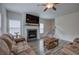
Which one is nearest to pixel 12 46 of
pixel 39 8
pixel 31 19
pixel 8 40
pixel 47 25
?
pixel 8 40

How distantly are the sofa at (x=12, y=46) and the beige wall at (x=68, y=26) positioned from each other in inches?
25.6

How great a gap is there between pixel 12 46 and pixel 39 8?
0.86m

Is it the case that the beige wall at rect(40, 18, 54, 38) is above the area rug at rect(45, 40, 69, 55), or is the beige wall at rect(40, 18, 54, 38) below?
above

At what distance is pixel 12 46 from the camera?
1.96 m

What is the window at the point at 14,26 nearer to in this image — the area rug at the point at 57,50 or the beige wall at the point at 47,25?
the beige wall at the point at 47,25

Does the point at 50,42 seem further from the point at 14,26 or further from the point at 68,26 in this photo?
the point at 14,26

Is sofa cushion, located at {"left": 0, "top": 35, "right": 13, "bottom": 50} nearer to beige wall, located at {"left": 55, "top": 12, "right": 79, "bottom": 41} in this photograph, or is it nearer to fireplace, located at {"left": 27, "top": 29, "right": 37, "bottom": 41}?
fireplace, located at {"left": 27, "top": 29, "right": 37, "bottom": 41}

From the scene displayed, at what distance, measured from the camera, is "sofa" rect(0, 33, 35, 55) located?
1.96 meters

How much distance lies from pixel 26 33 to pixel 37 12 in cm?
46

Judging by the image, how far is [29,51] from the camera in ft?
6.68

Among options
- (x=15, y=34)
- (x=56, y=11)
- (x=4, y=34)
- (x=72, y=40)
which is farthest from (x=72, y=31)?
(x=4, y=34)

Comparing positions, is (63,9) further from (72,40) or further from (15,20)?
(15,20)

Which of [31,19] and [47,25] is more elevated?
[31,19]

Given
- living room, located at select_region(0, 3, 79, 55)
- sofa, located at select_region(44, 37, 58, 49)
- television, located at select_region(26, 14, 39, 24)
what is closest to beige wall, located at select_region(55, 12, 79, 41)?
living room, located at select_region(0, 3, 79, 55)
